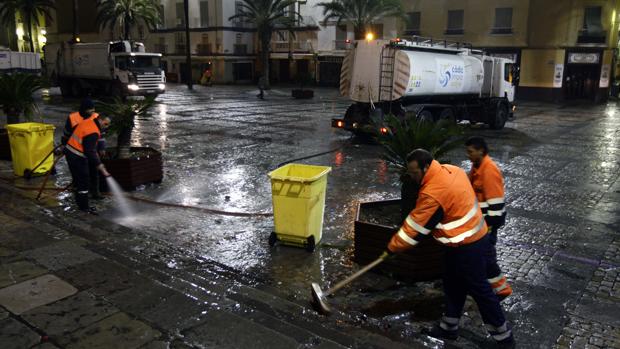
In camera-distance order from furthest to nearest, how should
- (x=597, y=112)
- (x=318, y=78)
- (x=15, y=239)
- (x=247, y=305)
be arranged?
(x=318, y=78) < (x=597, y=112) < (x=15, y=239) < (x=247, y=305)

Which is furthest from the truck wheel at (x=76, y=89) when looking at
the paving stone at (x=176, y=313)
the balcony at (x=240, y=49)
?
the paving stone at (x=176, y=313)

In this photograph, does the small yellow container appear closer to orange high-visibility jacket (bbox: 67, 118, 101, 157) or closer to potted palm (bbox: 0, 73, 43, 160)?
potted palm (bbox: 0, 73, 43, 160)

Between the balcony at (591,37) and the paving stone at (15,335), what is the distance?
3811cm

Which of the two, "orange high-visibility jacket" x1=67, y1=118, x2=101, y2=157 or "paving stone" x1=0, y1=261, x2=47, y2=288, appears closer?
"paving stone" x1=0, y1=261, x2=47, y2=288

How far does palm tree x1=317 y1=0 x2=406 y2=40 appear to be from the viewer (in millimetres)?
36588

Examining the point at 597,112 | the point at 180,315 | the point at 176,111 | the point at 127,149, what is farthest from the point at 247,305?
the point at 597,112

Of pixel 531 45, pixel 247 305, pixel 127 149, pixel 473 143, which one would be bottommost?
pixel 247 305

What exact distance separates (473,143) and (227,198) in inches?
190

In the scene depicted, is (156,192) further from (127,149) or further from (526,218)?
(526,218)

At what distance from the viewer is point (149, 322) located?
14.8ft

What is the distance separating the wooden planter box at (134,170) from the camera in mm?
8844

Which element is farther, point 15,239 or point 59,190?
point 59,190

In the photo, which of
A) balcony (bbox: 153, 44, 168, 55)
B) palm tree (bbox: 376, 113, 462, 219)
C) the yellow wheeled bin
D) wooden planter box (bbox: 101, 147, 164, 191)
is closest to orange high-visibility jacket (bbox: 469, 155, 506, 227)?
palm tree (bbox: 376, 113, 462, 219)

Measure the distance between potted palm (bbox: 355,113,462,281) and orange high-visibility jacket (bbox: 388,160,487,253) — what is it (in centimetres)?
125
